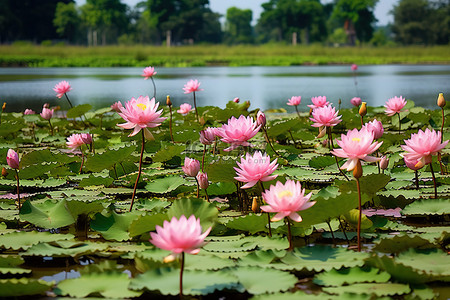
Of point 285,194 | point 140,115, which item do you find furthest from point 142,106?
point 285,194

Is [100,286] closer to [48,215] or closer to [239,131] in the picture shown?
[48,215]

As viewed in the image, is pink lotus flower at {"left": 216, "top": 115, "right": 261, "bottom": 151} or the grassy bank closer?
pink lotus flower at {"left": 216, "top": 115, "right": 261, "bottom": 151}

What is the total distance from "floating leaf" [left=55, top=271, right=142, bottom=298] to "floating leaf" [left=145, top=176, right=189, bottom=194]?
0.88 metres

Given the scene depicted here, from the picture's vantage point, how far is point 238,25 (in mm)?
74938

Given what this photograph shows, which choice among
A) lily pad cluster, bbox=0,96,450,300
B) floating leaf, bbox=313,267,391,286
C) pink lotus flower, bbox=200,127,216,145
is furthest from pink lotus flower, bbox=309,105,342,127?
floating leaf, bbox=313,267,391,286

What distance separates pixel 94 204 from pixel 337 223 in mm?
791

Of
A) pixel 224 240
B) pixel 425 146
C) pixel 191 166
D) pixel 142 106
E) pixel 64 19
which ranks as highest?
pixel 64 19

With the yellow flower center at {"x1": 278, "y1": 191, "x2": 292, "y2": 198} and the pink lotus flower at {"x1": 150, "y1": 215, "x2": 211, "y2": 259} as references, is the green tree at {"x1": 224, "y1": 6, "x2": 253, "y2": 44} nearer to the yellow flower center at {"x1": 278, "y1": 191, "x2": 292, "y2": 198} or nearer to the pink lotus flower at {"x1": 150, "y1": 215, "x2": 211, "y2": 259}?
the yellow flower center at {"x1": 278, "y1": 191, "x2": 292, "y2": 198}

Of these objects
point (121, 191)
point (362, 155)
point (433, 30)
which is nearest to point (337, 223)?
point (362, 155)

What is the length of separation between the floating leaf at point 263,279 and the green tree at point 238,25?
2782 inches

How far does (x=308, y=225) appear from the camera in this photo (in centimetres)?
148

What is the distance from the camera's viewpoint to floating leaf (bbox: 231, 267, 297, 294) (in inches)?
43.6

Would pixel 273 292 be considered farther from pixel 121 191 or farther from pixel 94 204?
pixel 121 191

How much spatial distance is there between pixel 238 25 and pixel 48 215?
248ft
